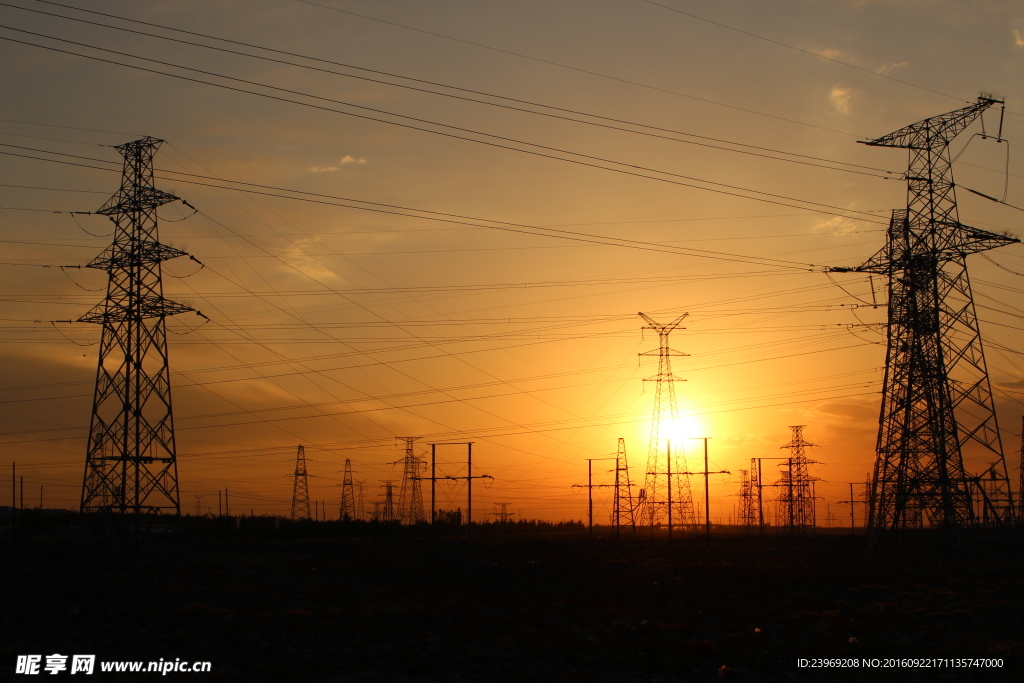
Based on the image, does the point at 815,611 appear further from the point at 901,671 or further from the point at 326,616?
the point at 326,616

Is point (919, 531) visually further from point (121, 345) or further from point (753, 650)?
point (121, 345)

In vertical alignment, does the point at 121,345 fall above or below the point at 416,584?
above

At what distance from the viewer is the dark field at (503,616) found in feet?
73.2

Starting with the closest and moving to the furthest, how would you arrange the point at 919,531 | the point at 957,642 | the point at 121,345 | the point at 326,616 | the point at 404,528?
the point at 957,642 < the point at 326,616 < the point at 121,345 < the point at 919,531 < the point at 404,528

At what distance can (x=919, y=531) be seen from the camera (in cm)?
5238

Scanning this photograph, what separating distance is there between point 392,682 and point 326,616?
10268mm

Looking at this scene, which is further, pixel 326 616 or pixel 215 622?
pixel 326 616

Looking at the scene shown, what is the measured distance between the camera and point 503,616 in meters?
30.7

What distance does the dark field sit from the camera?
73.2 feet

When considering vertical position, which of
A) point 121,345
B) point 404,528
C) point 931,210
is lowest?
point 404,528

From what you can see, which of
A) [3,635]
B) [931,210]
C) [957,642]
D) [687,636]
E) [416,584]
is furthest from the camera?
[931,210]

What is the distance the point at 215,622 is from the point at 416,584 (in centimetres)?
1568

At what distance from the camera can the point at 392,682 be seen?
20328 millimetres

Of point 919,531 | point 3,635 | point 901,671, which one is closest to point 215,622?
point 3,635
